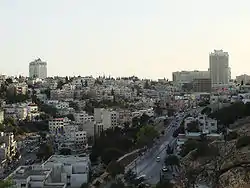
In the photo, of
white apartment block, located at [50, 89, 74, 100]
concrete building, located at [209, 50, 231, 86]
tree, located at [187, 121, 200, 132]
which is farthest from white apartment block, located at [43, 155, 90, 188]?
concrete building, located at [209, 50, 231, 86]

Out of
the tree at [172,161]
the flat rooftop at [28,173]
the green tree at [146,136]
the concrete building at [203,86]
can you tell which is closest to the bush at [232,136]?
the tree at [172,161]

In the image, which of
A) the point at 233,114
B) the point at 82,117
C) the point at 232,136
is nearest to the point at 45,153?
the point at 233,114

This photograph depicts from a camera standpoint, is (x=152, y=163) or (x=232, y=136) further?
(x=152, y=163)

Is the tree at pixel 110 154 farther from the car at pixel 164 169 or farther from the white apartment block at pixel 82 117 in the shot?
the white apartment block at pixel 82 117

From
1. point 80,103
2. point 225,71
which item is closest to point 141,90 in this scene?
point 225,71

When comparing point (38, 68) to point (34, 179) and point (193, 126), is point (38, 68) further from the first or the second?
point (34, 179)

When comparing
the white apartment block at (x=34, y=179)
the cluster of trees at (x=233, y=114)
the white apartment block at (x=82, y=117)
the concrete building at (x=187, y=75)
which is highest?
the concrete building at (x=187, y=75)
